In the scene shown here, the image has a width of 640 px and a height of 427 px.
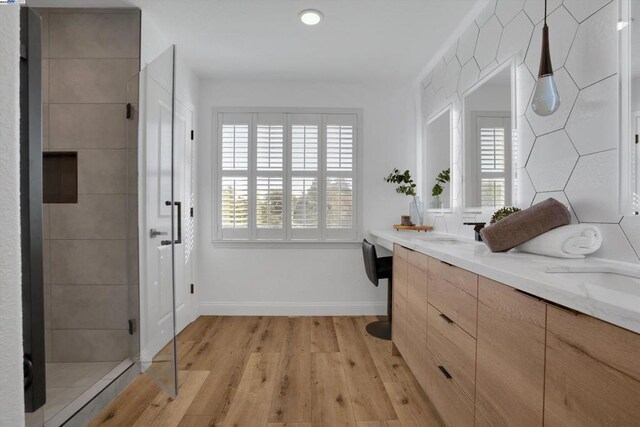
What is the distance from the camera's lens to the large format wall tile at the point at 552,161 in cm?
133

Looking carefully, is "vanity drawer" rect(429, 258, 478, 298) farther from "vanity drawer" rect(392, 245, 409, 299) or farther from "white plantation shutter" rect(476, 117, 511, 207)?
"white plantation shutter" rect(476, 117, 511, 207)

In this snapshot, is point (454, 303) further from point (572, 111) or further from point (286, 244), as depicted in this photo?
point (286, 244)

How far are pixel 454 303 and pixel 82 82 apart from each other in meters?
2.57

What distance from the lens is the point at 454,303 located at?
1.31 meters

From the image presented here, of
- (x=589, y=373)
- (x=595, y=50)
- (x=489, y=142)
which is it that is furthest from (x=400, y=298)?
(x=595, y=50)

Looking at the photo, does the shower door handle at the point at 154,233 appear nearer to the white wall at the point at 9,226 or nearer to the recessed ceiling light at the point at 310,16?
the white wall at the point at 9,226

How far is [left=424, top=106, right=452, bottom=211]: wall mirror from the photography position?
254 cm

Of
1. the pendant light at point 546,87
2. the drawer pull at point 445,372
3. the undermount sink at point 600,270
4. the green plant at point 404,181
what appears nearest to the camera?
the undermount sink at point 600,270

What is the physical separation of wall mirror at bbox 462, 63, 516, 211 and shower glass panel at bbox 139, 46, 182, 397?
1.86m

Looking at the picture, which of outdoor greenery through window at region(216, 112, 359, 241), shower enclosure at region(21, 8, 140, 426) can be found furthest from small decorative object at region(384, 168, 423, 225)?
shower enclosure at region(21, 8, 140, 426)

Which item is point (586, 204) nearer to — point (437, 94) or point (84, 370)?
point (437, 94)

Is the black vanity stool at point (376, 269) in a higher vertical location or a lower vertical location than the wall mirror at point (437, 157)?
lower

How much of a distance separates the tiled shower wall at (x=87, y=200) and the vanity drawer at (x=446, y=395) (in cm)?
189

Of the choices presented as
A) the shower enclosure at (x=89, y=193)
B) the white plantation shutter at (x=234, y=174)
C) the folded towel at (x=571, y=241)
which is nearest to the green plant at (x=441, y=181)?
the folded towel at (x=571, y=241)
